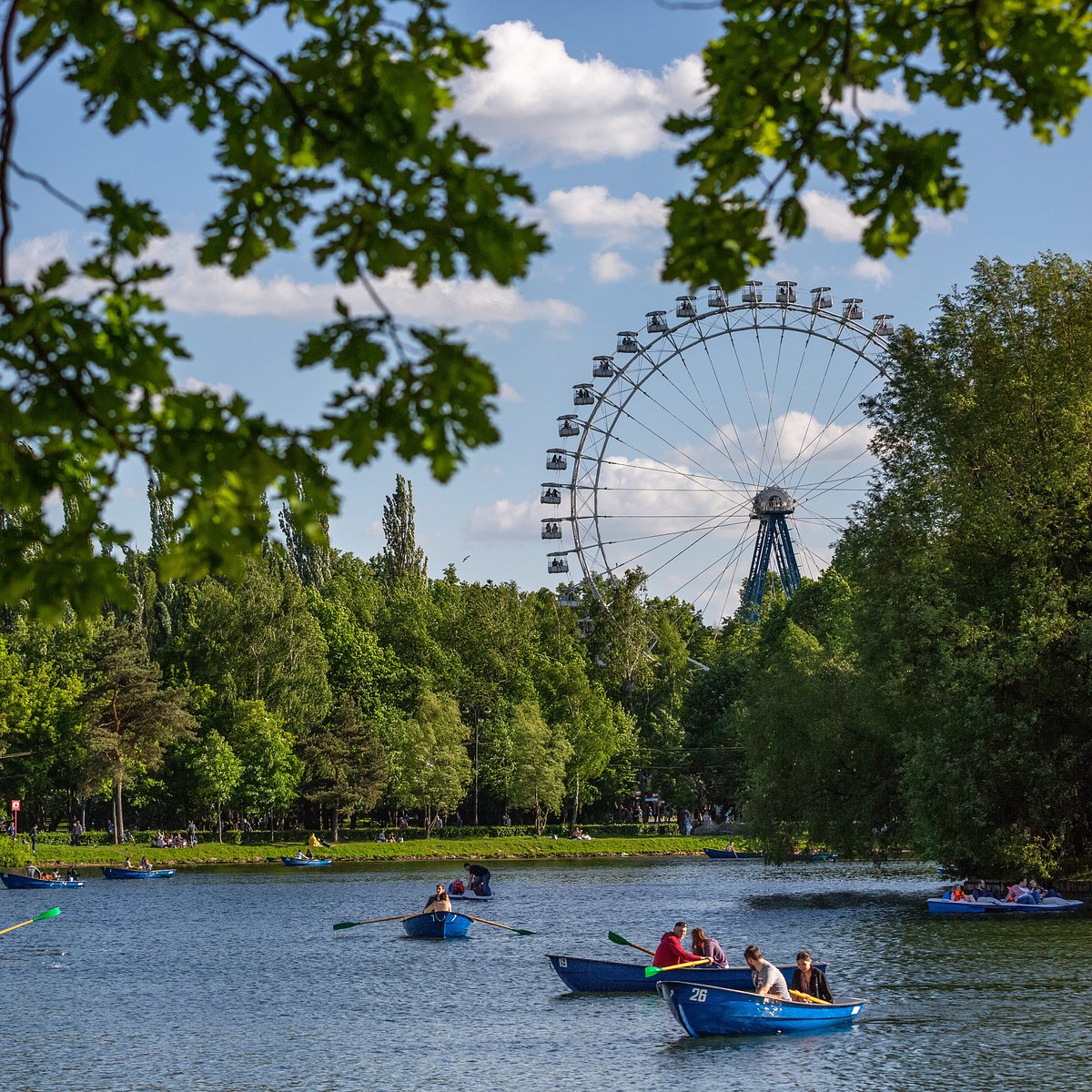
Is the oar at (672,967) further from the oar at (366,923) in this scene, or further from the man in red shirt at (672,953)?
the oar at (366,923)

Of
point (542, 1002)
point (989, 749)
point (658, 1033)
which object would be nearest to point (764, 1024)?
point (658, 1033)

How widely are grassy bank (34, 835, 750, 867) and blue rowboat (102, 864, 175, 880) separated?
231 inches

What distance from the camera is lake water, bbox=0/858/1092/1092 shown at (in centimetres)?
2086

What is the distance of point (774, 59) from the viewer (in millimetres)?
6270

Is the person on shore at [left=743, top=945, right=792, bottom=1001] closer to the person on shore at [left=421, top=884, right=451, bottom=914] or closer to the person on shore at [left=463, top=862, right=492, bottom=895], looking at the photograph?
the person on shore at [left=421, top=884, right=451, bottom=914]

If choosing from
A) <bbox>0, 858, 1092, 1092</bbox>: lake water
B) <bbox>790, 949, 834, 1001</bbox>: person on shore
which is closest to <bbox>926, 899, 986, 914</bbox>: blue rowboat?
<bbox>0, 858, 1092, 1092</bbox>: lake water

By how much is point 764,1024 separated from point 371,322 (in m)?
20.3

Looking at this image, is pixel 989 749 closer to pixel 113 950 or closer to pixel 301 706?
pixel 113 950

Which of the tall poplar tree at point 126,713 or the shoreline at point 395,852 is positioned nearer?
the shoreline at point 395,852

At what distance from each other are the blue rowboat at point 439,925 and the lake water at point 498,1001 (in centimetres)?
46

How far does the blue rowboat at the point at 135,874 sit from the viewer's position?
62781 millimetres

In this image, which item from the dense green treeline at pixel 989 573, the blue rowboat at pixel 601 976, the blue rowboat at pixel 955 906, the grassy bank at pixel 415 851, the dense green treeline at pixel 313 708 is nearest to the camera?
the blue rowboat at pixel 601 976

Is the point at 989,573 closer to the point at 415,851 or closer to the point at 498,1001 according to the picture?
the point at 498,1001

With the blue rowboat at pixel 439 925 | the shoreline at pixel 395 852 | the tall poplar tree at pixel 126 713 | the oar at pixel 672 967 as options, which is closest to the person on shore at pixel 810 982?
the oar at pixel 672 967
